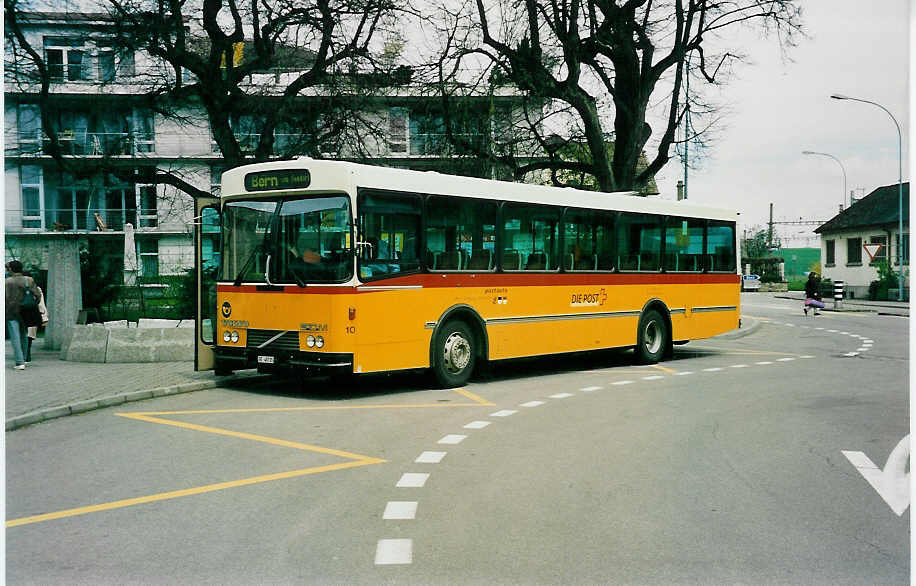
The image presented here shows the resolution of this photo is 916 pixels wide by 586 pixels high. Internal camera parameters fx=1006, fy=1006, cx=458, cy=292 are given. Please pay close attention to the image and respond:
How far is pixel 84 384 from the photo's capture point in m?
13.6

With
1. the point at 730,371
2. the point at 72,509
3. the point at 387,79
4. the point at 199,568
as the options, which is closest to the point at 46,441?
the point at 72,509

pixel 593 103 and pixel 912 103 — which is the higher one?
pixel 593 103

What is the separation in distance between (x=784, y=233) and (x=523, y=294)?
3343 inches

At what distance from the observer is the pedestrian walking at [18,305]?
16000 millimetres

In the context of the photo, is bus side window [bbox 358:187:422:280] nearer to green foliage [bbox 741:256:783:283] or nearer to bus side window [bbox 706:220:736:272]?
bus side window [bbox 706:220:736:272]

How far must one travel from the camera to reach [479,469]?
8023 mm

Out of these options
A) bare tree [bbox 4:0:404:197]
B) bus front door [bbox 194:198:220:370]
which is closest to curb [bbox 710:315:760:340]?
bare tree [bbox 4:0:404:197]

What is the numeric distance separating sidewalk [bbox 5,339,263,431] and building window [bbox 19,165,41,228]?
649cm

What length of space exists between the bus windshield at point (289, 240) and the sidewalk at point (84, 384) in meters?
1.78

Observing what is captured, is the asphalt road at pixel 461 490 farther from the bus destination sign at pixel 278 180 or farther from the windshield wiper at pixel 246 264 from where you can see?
the bus destination sign at pixel 278 180

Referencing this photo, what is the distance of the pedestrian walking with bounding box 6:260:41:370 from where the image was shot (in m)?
16.0

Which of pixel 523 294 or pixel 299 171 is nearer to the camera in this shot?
Answer: pixel 299 171

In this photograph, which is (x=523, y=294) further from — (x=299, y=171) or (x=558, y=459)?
(x=558, y=459)

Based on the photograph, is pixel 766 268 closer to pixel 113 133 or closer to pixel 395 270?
pixel 113 133
